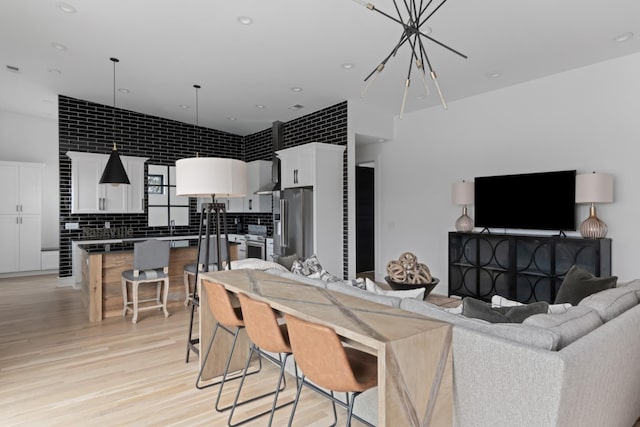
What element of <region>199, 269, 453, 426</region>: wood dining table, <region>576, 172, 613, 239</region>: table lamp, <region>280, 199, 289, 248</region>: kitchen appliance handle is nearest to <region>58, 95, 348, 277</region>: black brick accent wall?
<region>280, 199, 289, 248</region>: kitchen appliance handle

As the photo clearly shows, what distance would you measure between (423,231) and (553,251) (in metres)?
1.98

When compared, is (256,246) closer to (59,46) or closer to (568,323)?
(59,46)

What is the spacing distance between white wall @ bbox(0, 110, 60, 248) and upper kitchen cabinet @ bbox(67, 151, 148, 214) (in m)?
1.54

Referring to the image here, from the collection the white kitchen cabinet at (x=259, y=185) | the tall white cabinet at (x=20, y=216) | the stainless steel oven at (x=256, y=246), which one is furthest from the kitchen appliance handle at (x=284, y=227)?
the tall white cabinet at (x=20, y=216)

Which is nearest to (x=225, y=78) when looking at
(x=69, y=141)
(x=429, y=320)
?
(x=69, y=141)

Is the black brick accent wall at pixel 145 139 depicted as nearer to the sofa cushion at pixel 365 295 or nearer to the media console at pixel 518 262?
the media console at pixel 518 262

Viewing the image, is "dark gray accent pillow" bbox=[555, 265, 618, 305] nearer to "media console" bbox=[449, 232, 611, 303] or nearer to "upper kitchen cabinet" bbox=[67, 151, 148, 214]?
"media console" bbox=[449, 232, 611, 303]

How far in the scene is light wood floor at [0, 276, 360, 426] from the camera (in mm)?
2387

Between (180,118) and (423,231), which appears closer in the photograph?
(423,231)

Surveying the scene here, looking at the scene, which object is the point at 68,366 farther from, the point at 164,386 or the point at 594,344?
the point at 594,344

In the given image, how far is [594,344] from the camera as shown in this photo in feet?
5.12

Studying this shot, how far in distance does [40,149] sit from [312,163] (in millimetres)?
5969

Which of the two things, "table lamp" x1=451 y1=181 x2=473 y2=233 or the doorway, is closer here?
"table lamp" x1=451 y1=181 x2=473 y2=233

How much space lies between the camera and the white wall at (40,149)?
7.38 meters
